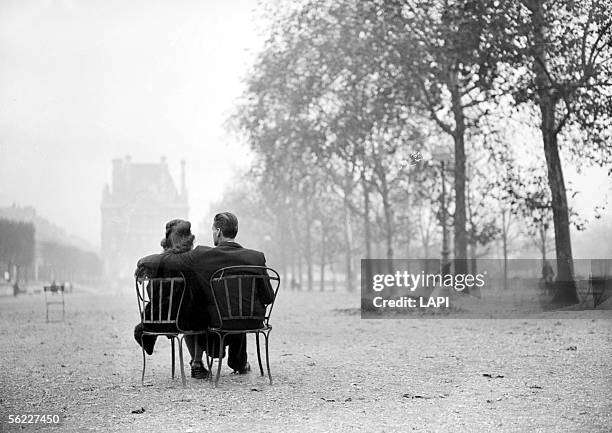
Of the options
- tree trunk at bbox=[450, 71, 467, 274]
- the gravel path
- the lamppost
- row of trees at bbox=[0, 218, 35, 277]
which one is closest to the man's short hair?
the gravel path

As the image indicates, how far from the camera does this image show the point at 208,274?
29.1ft

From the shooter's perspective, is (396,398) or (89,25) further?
(89,25)

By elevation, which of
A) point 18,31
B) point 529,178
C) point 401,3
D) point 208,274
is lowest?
point 208,274

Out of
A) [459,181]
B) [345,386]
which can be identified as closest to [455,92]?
[459,181]

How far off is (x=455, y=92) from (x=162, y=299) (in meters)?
18.4

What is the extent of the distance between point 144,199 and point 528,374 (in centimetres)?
8051

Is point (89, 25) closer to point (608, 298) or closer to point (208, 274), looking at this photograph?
point (208, 274)

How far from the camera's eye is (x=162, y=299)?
28.9 ft

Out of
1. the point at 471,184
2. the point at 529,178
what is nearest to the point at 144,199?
the point at 471,184

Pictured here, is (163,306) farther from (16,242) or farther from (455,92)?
(455,92)

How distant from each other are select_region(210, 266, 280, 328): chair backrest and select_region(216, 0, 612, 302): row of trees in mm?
12888

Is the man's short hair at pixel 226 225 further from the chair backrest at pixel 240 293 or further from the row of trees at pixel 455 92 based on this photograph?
the row of trees at pixel 455 92

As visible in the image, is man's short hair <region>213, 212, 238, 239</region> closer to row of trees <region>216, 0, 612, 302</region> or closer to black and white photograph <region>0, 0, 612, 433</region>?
black and white photograph <region>0, 0, 612, 433</region>

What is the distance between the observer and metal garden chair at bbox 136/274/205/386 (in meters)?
8.70
